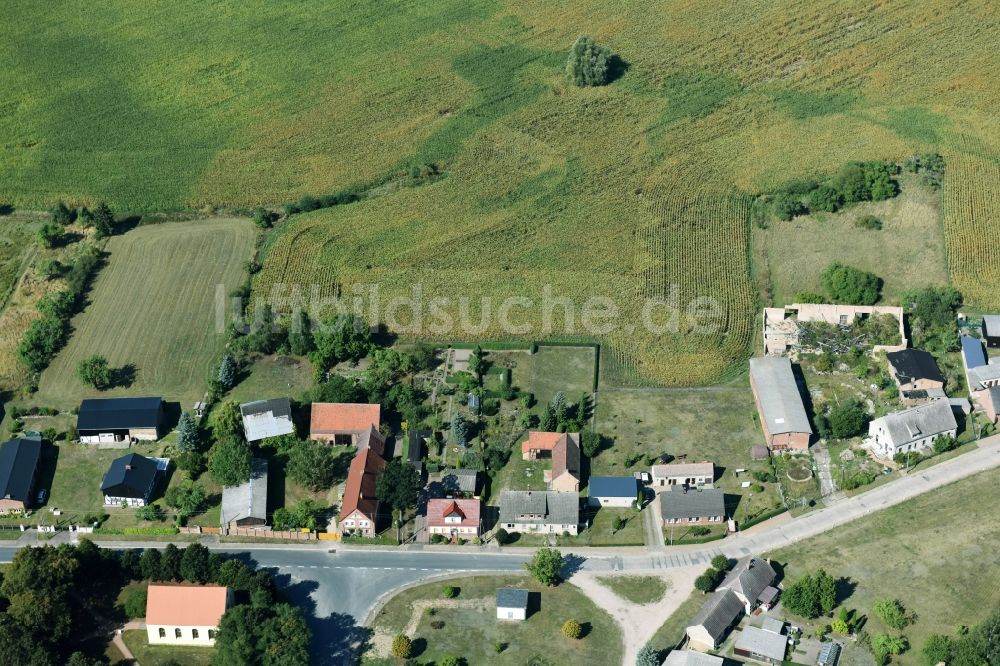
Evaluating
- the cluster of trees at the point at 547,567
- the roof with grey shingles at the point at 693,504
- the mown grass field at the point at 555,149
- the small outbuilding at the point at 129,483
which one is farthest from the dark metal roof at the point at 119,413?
the roof with grey shingles at the point at 693,504

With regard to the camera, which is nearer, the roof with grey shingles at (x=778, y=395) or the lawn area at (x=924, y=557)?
the lawn area at (x=924, y=557)

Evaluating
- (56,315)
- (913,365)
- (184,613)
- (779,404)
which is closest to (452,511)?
(184,613)

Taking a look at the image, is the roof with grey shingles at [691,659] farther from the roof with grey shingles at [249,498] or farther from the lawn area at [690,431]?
the roof with grey shingles at [249,498]

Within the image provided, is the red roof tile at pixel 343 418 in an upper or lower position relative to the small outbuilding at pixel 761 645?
upper

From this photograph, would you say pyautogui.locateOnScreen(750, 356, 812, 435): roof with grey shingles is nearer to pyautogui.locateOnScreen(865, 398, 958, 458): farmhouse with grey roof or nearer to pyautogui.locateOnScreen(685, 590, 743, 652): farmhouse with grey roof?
pyautogui.locateOnScreen(865, 398, 958, 458): farmhouse with grey roof

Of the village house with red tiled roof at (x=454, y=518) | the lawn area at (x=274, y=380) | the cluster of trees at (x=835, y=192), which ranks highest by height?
the cluster of trees at (x=835, y=192)

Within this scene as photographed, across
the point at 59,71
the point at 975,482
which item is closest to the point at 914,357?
the point at 975,482
